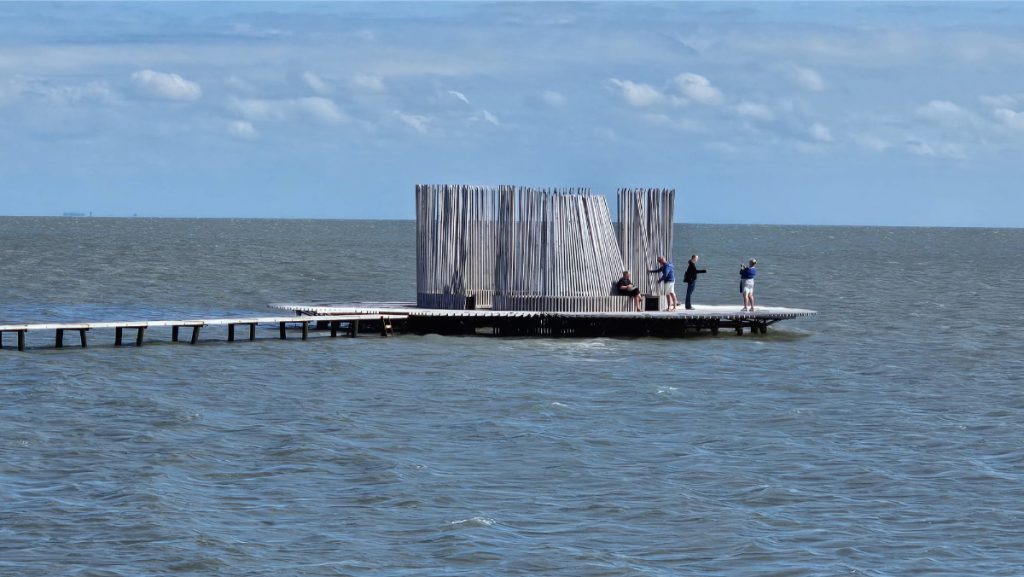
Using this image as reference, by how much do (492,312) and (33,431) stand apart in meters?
15.6

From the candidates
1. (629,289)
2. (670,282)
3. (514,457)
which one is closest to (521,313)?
(629,289)

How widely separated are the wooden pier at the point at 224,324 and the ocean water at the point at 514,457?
0.45 m

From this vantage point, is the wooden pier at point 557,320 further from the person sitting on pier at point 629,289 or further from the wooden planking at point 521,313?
the person sitting on pier at point 629,289

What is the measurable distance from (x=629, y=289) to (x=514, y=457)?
16.0 metres

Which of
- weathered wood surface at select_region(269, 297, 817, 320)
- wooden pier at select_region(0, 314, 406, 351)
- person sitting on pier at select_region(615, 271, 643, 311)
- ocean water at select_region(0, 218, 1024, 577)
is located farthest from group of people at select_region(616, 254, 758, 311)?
wooden pier at select_region(0, 314, 406, 351)

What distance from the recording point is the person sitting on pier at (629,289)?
38094 mm

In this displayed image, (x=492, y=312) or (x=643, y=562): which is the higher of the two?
(x=492, y=312)

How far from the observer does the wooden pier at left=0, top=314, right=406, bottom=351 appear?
35.0 m

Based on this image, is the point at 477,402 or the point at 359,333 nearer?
the point at 477,402

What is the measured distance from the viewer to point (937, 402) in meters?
29.6

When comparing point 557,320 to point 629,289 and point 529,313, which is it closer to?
point 529,313

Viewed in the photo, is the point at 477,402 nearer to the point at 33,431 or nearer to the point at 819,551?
the point at 33,431

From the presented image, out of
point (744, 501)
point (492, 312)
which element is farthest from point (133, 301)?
point (744, 501)

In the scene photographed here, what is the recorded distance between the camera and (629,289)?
38094 mm
